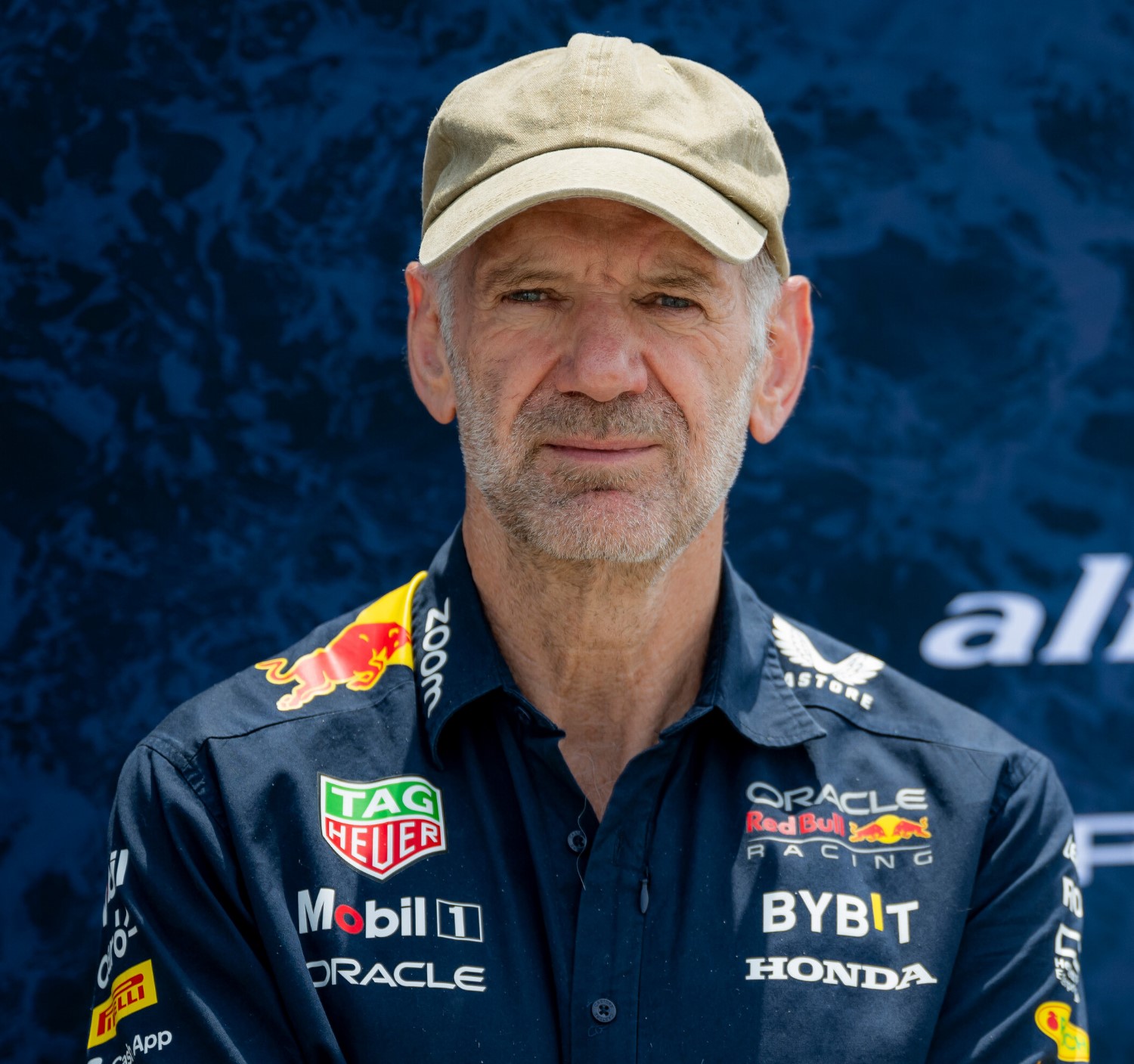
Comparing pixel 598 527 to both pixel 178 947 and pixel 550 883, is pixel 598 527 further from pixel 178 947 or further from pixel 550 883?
pixel 178 947

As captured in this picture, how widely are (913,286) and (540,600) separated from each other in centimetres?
91

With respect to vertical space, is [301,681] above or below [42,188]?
below

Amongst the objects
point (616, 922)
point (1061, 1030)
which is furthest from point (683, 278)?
point (1061, 1030)

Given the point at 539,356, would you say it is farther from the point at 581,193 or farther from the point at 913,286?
the point at 913,286

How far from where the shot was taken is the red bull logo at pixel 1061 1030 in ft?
5.66

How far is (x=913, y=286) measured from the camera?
2.38 m

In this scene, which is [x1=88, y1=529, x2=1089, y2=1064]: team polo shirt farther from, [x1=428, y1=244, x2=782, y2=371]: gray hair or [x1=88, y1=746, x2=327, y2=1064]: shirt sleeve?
[x1=428, y1=244, x2=782, y2=371]: gray hair

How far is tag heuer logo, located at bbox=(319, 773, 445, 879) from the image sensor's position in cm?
172

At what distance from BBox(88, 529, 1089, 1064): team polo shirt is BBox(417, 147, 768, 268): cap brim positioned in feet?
1.58

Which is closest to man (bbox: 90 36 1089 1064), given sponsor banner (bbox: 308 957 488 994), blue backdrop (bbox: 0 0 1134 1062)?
sponsor banner (bbox: 308 957 488 994)

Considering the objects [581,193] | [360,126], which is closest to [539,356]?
[581,193]

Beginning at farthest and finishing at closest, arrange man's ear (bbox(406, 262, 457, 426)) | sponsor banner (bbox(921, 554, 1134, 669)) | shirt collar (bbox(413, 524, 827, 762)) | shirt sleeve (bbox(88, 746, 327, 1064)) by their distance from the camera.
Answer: sponsor banner (bbox(921, 554, 1134, 669)), man's ear (bbox(406, 262, 457, 426)), shirt collar (bbox(413, 524, 827, 762)), shirt sleeve (bbox(88, 746, 327, 1064))

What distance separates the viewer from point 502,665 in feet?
6.03

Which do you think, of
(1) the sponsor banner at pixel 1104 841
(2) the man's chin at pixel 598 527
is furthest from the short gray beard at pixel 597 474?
(1) the sponsor banner at pixel 1104 841
